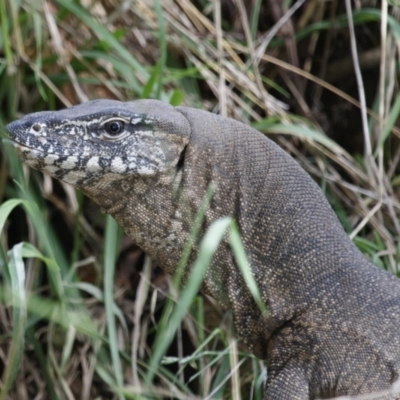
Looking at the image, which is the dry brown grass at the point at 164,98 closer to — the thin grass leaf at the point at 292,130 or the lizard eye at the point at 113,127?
the thin grass leaf at the point at 292,130

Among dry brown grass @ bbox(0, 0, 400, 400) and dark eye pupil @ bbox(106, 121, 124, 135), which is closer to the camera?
dark eye pupil @ bbox(106, 121, 124, 135)

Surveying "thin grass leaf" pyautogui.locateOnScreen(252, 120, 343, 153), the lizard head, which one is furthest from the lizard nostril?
"thin grass leaf" pyautogui.locateOnScreen(252, 120, 343, 153)

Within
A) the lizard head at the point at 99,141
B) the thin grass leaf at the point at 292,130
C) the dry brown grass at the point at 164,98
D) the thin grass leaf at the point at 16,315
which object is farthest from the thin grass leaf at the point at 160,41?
the thin grass leaf at the point at 16,315

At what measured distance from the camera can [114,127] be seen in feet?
8.30

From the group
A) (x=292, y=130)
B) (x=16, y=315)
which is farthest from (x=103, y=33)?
(x=16, y=315)

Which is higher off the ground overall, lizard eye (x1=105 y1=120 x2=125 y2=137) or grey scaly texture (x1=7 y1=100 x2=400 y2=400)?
lizard eye (x1=105 y1=120 x2=125 y2=137)

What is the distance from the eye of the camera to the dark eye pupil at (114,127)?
2.53 metres

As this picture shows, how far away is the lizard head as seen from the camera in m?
2.48

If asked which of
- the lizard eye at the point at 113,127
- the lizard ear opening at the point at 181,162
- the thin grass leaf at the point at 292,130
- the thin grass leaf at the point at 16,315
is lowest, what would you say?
the thin grass leaf at the point at 16,315

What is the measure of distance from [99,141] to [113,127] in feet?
0.19

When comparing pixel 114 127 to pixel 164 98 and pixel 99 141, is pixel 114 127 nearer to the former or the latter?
pixel 99 141

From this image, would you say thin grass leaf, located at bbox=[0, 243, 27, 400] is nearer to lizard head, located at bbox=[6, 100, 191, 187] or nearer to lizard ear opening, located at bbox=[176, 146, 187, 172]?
lizard head, located at bbox=[6, 100, 191, 187]

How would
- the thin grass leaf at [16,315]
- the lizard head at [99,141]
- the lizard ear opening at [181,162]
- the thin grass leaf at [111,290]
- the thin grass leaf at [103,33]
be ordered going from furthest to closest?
1. the thin grass leaf at [103,33]
2. the thin grass leaf at [111,290]
3. the lizard ear opening at [181,162]
4. the lizard head at [99,141]
5. the thin grass leaf at [16,315]

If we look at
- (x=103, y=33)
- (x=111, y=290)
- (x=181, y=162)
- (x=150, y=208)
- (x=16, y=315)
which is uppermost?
(x=103, y=33)
